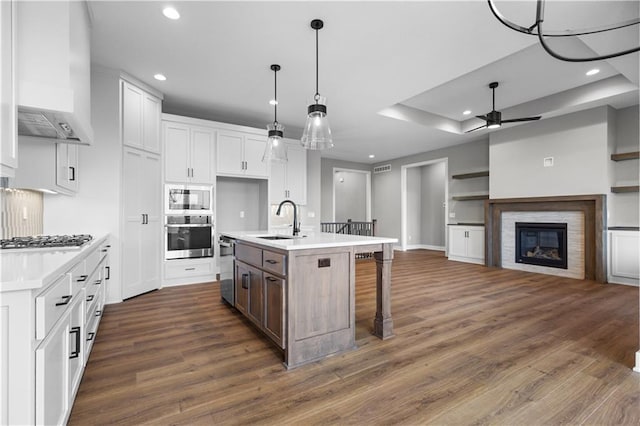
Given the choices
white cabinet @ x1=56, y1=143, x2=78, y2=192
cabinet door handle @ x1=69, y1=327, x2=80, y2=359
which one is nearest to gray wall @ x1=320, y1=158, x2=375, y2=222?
white cabinet @ x1=56, y1=143, x2=78, y2=192

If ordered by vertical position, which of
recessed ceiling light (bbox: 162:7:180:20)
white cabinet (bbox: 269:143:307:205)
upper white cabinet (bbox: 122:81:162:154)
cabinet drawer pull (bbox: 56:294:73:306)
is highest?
recessed ceiling light (bbox: 162:7:180:20)

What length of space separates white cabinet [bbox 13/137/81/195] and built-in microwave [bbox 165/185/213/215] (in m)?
1.59

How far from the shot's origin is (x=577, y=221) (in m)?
5.13

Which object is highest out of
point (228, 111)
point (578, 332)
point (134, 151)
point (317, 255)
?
point (228, 111)

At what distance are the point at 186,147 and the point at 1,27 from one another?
11.0 ft

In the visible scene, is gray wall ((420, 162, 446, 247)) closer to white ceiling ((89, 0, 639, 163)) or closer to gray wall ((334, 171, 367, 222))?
gray wall ((334, 171, 367, 222))

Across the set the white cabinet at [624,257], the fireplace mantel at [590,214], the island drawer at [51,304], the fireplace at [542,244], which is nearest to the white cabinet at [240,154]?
the island drawer at [51,304]

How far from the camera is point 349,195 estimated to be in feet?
37.7

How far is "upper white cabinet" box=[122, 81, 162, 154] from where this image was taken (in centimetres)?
378

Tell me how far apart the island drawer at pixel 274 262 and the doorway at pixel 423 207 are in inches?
280

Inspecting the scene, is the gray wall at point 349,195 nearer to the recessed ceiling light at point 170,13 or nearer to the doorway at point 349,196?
the doorway at point 349,196

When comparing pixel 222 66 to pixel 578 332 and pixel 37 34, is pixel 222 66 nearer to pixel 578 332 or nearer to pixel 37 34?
pixel 37 34

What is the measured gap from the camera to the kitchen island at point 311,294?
217 cm

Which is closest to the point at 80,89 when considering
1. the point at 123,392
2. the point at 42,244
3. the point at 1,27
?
the point at 1,27
